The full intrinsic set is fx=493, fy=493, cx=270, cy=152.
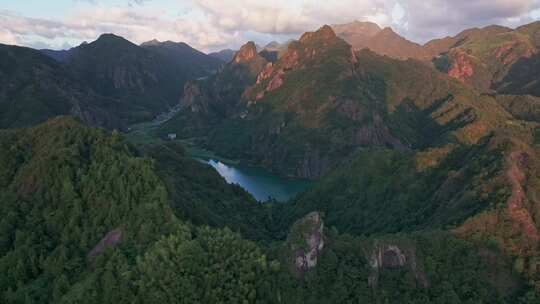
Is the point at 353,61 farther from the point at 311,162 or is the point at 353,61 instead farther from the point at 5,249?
the point at 5,249

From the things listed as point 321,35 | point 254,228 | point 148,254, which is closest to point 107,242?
point 148,254

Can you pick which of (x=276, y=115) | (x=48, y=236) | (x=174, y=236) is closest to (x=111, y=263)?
(x=174, y=236)

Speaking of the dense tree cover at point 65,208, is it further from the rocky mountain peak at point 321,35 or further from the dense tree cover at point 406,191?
the rocky mountain peak at point 321,35

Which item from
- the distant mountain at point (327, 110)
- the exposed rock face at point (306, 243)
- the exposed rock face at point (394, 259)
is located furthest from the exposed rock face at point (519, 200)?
the distant mountain at point (327, 110)

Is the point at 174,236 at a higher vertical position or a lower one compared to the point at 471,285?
higher

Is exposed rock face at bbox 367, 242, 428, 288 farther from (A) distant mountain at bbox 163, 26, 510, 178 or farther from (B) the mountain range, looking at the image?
(A) distant mountain at bbox 163, 26, 510, 178

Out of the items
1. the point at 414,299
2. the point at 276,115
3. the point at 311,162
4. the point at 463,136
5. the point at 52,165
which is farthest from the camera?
the point at 276,115

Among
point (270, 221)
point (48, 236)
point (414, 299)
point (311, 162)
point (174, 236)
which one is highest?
point (174, 236)

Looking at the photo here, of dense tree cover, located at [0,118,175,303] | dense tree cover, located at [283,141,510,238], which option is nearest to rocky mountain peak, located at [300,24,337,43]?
dense tree cover, located at [283,141,510,238]
